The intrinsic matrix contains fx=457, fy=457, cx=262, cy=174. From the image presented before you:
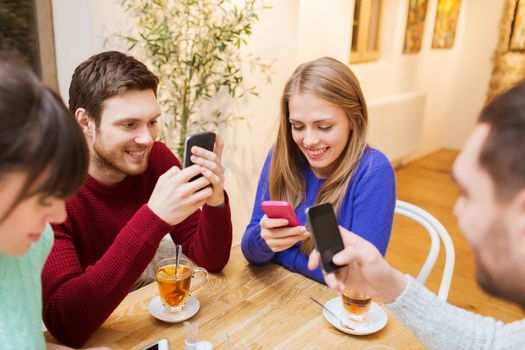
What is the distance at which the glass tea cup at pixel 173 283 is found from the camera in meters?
1.10

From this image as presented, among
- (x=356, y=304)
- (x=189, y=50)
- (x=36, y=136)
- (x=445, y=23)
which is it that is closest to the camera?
(x=36, y=136)

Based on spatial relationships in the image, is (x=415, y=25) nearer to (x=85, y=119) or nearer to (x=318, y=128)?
(x=318, y=128)

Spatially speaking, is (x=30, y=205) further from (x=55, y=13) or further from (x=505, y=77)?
(x=505, y=77)

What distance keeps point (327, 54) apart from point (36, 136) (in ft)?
10.2

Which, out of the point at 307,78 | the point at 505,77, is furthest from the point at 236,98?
the point at 505,77

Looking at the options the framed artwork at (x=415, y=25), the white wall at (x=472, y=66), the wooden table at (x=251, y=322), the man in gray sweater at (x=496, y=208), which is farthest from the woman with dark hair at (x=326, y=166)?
the white wall at (x=472, y=66)

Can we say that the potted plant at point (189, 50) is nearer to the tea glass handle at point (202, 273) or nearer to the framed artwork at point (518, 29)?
the tea glass handle at point (202, 273)

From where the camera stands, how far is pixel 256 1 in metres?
2.72

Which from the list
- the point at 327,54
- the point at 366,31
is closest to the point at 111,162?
the point at 327,54

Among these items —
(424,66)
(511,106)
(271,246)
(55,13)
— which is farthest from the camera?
(424,66)

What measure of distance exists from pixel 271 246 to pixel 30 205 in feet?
2.28

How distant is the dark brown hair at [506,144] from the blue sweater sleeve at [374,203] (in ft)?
2.33

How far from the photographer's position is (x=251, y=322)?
3.61ft

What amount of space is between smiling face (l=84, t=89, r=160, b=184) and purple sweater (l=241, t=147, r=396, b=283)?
42 cm
